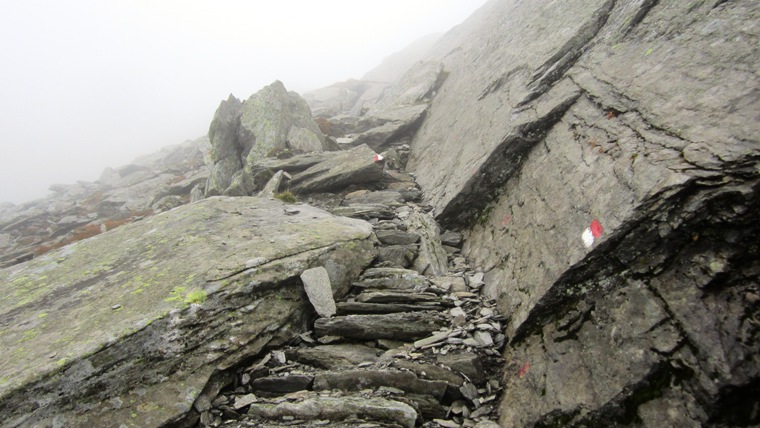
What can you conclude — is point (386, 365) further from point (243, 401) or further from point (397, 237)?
point (397, 237)

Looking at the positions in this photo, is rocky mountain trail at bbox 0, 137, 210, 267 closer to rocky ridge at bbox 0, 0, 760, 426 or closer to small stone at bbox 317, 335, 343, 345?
small stone at bbox 317, 335, 343, 345

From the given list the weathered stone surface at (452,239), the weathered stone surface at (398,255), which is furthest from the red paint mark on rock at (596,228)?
the weathered stone surface at (398,255)

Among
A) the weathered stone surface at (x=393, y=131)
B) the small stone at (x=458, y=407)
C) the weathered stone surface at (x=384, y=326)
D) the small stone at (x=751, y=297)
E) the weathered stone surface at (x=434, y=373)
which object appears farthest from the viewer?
the weathered stone surface at (x=393, y=131)

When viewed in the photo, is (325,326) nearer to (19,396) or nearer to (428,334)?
(428,334)

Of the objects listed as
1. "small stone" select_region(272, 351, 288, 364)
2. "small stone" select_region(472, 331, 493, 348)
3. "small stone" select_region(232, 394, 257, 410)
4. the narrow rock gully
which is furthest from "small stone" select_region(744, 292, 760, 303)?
"small stone" select_region(232, 394, 257, 410)

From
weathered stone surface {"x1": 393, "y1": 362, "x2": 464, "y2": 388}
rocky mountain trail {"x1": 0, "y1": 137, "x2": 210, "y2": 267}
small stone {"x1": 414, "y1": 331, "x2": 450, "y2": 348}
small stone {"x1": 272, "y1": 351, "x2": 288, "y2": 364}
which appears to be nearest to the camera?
weathered stone surface {"x1": 393, "y1": 362, "x2": 464, "y2": 388}

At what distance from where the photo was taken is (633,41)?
395 inches

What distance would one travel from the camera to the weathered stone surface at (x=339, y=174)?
1731 centimetres

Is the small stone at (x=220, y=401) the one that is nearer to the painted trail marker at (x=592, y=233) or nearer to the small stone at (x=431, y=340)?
the small stone at (x=431, y=340)

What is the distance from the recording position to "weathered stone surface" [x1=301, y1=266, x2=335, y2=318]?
938 centimetres

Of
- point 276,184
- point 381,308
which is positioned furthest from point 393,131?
point 381,308

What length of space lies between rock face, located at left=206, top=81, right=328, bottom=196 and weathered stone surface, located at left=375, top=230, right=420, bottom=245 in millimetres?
10860

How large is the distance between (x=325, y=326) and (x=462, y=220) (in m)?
6.69

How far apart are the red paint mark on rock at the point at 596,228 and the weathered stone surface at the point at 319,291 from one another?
21.0ft
